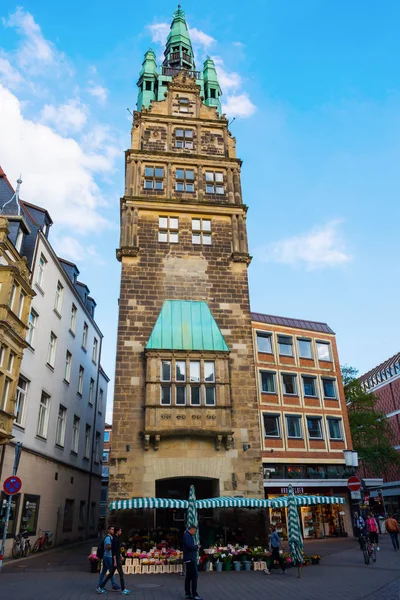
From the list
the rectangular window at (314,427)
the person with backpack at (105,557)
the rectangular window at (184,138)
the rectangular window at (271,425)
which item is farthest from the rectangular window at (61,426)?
the rectangular window at (184,138)

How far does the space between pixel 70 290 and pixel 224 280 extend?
1145cm

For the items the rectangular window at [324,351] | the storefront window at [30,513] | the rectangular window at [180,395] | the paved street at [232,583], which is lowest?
the paved street at [232,583]

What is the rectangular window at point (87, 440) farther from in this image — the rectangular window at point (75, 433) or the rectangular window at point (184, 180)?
the rectangular window at point (184, 180)

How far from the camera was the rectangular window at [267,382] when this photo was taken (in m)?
33.8

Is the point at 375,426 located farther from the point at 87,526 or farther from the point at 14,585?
the point at 14,585

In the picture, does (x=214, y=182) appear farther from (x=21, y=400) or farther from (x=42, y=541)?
(x=42, y=541)

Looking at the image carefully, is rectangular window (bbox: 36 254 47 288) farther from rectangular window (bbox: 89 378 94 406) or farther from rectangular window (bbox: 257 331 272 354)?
rectangular window (bbox: 257 331 272 354)

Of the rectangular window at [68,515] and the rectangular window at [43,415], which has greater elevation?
the rectangular window at [43,415]

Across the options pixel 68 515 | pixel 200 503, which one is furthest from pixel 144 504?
pixel 68 515

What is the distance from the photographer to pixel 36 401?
23.4m

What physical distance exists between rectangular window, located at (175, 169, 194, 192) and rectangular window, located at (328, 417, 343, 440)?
20.5m

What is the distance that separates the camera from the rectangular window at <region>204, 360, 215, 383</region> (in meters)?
20.8

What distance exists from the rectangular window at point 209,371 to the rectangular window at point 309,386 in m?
16.3

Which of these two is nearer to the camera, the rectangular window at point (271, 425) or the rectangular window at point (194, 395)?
the rectangular window at point (194, 395)
